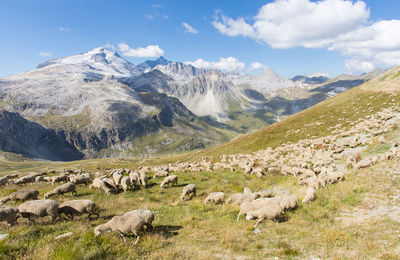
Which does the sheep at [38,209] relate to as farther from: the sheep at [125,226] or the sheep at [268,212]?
the sheep at [268,212]

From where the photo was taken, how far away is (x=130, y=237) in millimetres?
11336

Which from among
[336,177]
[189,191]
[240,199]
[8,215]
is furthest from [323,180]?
[8,215]

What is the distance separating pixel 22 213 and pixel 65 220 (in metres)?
2.56

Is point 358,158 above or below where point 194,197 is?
above

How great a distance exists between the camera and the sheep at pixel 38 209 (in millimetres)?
13188

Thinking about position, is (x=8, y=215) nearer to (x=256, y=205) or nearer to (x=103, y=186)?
(x=103, y=186)

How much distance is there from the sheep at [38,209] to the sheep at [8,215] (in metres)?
0.33

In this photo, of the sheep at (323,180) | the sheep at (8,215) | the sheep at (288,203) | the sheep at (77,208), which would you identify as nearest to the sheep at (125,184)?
the sheep at (77,208)

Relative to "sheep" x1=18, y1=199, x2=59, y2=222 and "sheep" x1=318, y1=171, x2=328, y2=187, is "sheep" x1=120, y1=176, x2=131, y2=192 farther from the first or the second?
"sheep" x1=318, y1=171, x2=328, y2=187

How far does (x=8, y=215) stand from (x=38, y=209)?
148cm

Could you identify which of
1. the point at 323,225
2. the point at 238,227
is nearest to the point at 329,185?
the point at 323,225

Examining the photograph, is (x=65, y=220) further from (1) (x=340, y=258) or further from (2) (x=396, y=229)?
(2) (x=396, y=229)

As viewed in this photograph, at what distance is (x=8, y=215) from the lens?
41.3ft

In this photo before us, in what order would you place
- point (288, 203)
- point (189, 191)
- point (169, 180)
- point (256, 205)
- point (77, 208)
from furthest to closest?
1. point (169, 180)
2. point (189, 191)
3. point (256, 205)
4. point (77, 208)
5. point (288, 203)
